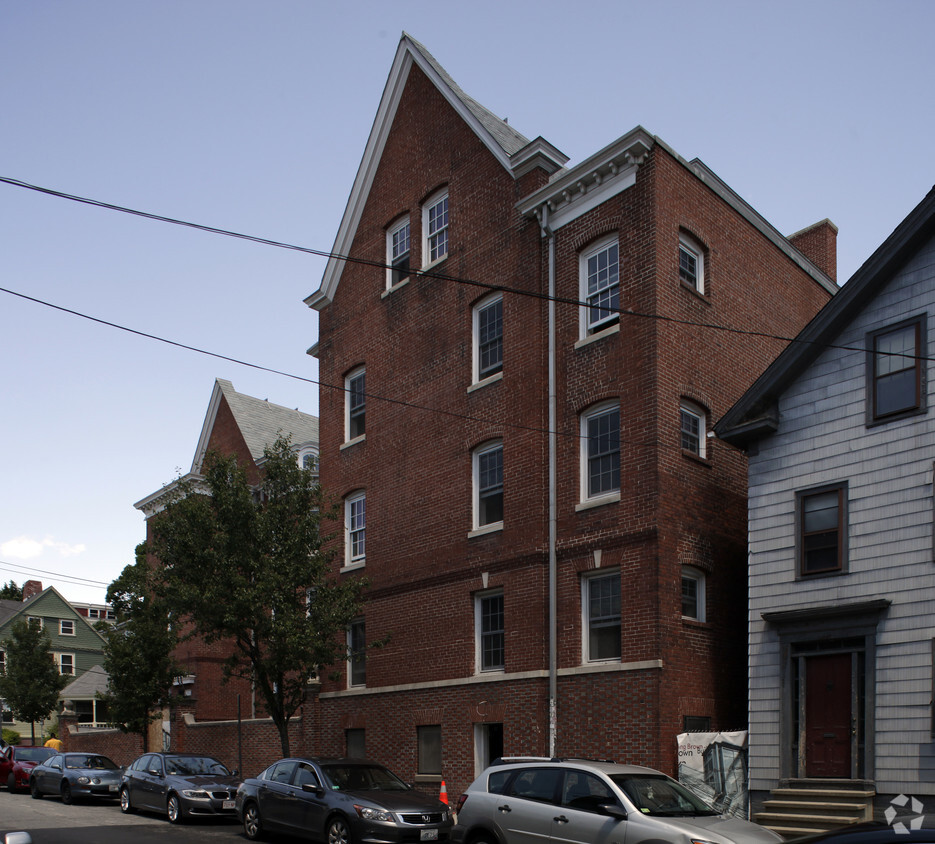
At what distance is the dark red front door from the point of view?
17.4 metres

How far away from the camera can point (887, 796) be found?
53.7 ft

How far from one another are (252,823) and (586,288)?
1250cm

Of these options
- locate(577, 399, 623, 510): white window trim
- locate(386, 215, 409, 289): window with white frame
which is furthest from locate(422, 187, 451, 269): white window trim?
locate(577, 399, 623, 510): white window trim

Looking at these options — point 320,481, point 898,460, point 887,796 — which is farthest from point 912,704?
point 320,481

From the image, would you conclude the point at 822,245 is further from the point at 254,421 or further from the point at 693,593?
the point at 254,421

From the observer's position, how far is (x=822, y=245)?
1147 inches

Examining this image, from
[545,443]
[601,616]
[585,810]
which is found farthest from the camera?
[545,443]

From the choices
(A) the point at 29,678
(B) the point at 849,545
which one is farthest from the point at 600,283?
(A) the point at 29,678

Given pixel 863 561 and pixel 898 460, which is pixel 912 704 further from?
pixel 898 460

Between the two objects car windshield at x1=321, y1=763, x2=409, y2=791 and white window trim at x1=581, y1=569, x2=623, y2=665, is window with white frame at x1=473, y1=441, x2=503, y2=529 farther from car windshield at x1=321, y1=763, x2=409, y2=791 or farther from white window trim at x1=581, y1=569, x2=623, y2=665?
car windshield at x1=321, y1=763, x2=409, y2=791

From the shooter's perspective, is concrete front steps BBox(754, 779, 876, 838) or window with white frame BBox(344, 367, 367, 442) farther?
window with white frame BBox(344, 367, 367, 442)

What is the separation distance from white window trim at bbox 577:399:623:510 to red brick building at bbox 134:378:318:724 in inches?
518

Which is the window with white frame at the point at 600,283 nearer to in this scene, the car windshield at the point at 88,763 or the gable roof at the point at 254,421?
the car windshield at the point at 88,763

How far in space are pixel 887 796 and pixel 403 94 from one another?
2100 cm
